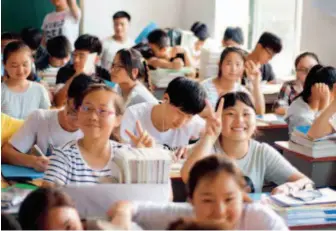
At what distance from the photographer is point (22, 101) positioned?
12.8 feet

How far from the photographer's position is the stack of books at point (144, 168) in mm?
1962

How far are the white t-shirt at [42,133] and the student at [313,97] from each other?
1.54 metres

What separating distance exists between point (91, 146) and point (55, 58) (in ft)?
11.3

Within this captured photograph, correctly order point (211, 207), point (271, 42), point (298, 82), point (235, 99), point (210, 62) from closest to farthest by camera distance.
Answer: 1. point (211, 207)
2. point (235, 99)
3. point (298, 82)
4. point (271, 42)
5. point (210, 62)

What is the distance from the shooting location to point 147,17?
8406 millimetres

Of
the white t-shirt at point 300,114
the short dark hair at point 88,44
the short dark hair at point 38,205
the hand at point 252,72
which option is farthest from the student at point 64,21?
the short dark hair at point 38,205

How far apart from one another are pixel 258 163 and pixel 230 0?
16.2 feet

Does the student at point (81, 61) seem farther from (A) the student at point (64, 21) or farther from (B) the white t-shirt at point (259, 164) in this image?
(B) the white t-shirt at point (259, 164)

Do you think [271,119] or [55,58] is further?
[55,58]

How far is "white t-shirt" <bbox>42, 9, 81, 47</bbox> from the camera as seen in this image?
6830 millimetres

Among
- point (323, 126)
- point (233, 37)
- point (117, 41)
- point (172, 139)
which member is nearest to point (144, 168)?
point (172, 139)

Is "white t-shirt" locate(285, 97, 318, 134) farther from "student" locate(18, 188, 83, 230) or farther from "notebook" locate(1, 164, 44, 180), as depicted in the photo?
"student" locate(18, 188, 83, 230)

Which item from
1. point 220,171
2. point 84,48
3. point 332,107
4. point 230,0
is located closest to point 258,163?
point 332,107

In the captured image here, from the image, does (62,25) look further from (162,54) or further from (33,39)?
(162,54)
